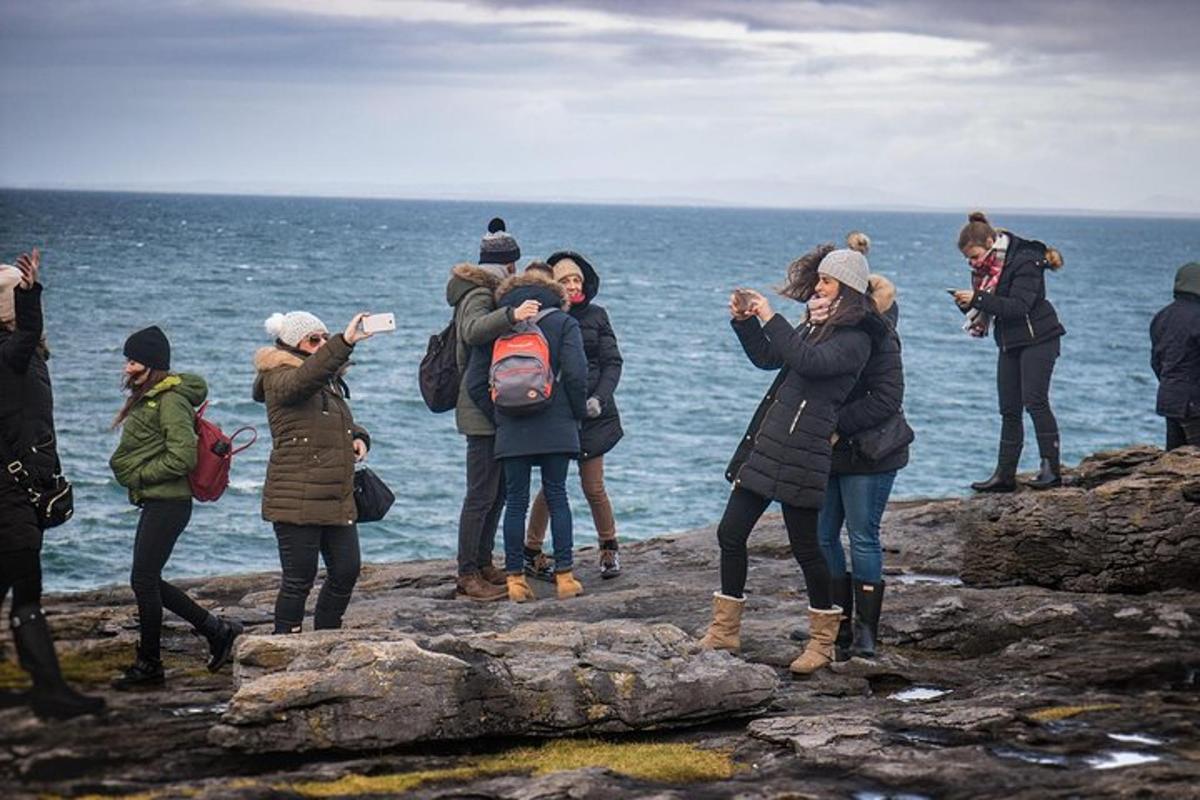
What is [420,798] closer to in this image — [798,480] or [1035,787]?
[1035,787]

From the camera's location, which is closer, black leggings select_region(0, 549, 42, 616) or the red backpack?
black leggings select_region(0, 549, 42, 616)

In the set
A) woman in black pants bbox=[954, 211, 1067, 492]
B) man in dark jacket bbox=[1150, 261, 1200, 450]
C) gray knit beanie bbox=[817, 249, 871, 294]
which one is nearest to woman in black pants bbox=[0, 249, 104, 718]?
gray knit beanie bbox=[817, 249, 871, 294]

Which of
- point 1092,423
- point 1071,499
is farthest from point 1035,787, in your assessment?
point 1092,423

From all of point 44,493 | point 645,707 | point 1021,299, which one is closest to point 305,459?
point 44,493

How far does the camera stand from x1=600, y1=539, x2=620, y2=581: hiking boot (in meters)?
14.6

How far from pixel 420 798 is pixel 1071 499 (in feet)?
25.2

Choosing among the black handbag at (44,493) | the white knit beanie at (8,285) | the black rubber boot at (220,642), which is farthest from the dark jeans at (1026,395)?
the white knit beanie at (8,285)

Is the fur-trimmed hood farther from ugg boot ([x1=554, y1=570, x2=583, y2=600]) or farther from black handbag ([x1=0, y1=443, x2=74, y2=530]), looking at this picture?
black handbag ([x1=0, y1=443, x2=74, y2=530])

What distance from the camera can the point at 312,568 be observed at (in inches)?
423

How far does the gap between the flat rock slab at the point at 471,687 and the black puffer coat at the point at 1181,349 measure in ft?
23.3

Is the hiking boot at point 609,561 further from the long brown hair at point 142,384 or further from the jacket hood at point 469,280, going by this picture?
the long brown hair at point 142,384

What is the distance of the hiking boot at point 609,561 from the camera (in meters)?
14.6

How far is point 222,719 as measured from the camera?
878 cm

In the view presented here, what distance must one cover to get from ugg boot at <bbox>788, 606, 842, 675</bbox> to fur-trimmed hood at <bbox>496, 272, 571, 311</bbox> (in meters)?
3.30
